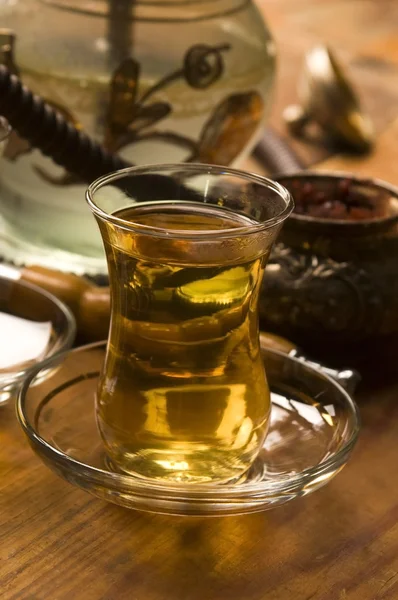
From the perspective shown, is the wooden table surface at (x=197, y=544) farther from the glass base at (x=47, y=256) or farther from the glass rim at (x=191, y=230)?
the glass base at (x=47, y=256)

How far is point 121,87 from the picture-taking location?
0.81 m

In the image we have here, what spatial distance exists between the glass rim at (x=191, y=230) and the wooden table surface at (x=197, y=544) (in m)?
0.15

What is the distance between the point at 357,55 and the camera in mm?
1727

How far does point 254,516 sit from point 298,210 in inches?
10.1

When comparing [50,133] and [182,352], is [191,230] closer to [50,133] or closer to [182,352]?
[182,352]

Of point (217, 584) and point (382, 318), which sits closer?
point (217, 584)

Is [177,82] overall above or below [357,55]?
above

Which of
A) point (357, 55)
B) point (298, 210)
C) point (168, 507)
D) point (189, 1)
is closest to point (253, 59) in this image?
point (189, 1)

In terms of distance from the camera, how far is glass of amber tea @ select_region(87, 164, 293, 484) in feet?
1.62

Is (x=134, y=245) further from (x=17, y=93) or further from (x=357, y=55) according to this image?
(x=357, y=55)

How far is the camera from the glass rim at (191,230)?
0.47m

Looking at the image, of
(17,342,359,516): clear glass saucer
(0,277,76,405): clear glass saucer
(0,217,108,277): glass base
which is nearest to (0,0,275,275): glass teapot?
(0,217,108,277): glass base

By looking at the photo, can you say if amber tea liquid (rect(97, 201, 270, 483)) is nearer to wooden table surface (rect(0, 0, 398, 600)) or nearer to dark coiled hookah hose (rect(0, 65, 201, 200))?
wooden table surface (rect(0, 0, 398, 600))

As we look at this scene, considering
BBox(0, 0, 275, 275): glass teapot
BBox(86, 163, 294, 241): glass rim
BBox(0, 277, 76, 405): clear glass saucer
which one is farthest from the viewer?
BBox(0, 0, 275, 275): glass teapot
